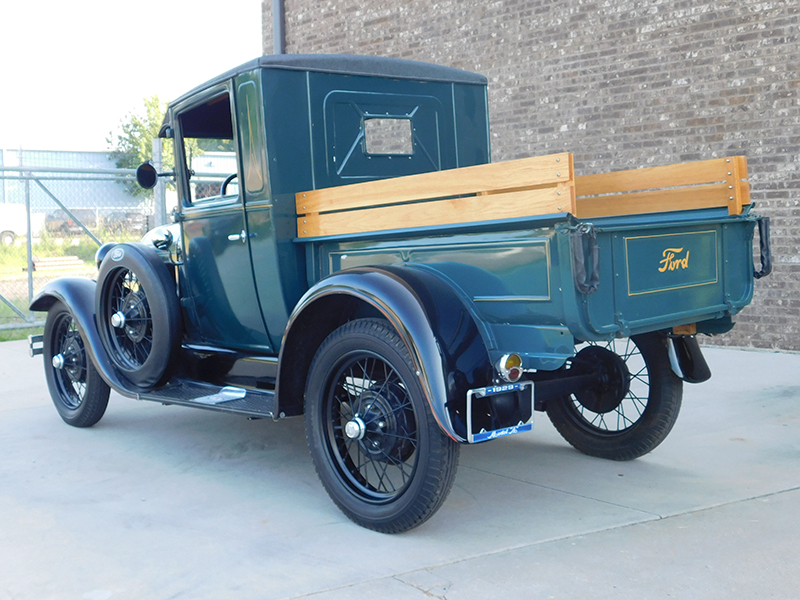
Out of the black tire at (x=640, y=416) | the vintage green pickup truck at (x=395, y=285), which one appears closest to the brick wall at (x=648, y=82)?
the vintage green pickup truck at (x=395, y=285)

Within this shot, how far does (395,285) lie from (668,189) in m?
1.61

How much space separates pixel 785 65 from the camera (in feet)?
23.1

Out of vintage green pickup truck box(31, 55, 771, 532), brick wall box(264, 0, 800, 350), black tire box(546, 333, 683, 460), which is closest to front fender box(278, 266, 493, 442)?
vintage green pickup truck box(31, 55, 771, 532)

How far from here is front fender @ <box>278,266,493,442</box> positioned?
3.19m

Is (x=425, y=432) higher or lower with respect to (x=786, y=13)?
lower

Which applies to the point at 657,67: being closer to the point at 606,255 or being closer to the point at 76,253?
the point at 606,255

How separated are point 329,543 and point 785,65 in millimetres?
5841

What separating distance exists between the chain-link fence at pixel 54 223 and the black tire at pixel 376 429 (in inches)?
266

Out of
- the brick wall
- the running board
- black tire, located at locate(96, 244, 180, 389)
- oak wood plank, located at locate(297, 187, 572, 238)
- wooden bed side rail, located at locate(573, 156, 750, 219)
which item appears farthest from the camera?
the brick wall

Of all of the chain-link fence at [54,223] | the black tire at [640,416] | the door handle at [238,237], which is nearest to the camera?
the black tire at [640,416]

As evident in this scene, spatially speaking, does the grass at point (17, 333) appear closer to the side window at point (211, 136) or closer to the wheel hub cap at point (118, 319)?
the wheel hub cap at point (118, 319)

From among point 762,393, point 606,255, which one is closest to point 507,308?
point 606,255

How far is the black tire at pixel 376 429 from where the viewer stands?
327 centimetres

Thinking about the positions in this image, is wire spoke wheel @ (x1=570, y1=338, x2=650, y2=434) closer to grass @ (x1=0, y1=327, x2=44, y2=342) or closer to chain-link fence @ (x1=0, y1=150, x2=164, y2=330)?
chain-link fence @ (x1=0, y1=150, x2=164, y2=330)
